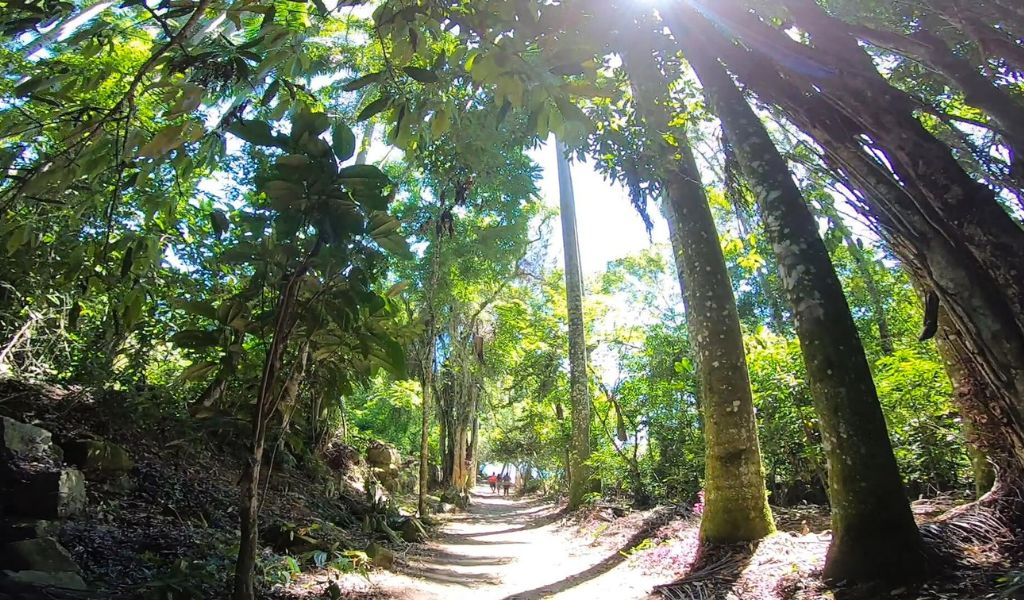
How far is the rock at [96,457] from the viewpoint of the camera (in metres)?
4.32

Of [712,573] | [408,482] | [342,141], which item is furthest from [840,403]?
[408,482]

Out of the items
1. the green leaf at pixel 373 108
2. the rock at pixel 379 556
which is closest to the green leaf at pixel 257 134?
the green leaf at pixel 373 108

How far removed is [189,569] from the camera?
3090 mm

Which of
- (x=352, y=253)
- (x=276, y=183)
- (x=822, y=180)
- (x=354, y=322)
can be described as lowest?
(x=354, y=322)

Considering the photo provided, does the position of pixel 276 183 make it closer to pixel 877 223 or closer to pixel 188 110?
pixel 188 110

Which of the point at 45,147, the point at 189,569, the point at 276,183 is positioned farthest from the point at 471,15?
the point at 45,147

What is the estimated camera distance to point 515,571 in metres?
6.77

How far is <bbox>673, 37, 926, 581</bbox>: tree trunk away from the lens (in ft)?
8.91

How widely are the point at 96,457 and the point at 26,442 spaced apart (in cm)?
63

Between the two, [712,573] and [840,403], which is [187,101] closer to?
[840,403]

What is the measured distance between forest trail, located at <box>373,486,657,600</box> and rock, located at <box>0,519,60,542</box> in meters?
2.64

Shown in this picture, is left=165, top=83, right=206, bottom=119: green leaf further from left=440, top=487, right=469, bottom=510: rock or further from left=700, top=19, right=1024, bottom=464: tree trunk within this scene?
left=440, top=487, right=469, bottom=510: rock

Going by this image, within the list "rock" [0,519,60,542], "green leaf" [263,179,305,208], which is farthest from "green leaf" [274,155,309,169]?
"rock" [0,519,60,542]

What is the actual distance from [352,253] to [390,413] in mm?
22869
